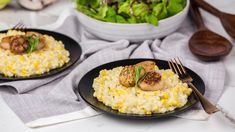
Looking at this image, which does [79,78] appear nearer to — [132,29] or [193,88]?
[132,29]

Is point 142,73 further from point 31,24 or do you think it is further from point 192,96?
point 31,24

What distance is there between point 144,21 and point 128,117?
66cm

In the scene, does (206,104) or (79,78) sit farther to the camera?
(79,78)

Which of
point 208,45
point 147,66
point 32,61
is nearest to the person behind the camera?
point 147,66

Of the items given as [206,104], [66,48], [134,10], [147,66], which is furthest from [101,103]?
[134,10]

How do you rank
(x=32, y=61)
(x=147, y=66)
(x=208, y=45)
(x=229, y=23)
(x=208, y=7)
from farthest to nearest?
(x=208, y=7) → (x=229, y=23) → (x=208, y=45) → (x=32, y=61) → (x=147, y=66)

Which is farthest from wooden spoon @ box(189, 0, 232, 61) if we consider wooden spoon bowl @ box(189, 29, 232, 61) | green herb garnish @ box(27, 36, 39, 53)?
green herb garnish @ box(27, 36, 39, 53)

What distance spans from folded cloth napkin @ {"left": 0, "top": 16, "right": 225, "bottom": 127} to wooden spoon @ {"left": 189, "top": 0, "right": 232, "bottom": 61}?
34mm

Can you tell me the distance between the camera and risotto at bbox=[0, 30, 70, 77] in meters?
2.04

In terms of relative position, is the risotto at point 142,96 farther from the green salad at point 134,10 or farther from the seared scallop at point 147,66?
the green salad at point 134,10

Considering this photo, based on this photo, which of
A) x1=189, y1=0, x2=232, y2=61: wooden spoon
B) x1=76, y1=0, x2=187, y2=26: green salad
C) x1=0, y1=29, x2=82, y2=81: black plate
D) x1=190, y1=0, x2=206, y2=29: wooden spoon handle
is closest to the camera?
x1=0, y1=29, x2=82, y2=81: black plate

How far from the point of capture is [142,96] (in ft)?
5.89

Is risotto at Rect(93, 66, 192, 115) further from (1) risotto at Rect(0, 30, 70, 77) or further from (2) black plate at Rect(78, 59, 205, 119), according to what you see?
(1) risotto at Rect(0, 30, 70, 77)

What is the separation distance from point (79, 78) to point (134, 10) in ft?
→ 1.34
